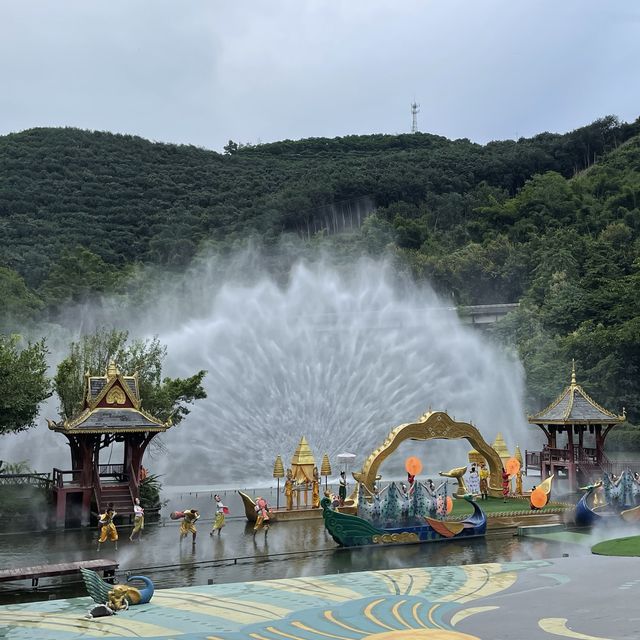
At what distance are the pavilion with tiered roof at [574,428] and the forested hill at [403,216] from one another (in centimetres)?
1906

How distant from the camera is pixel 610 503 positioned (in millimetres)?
27766

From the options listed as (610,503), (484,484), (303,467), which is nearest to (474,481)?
(484,484)

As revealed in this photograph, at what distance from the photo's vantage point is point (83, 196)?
127m

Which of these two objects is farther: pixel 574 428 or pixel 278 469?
pixel 574 428

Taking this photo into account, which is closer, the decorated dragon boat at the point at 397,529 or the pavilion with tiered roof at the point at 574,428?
the decorated dragon boat at the point at 397,529

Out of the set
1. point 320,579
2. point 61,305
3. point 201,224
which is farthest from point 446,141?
point 320,579

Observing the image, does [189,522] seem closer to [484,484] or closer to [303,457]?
[303,457]

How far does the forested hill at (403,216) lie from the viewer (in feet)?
219

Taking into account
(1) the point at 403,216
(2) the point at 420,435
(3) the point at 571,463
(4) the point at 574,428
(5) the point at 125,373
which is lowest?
(3) the point at 571,463

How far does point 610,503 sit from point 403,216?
279ft

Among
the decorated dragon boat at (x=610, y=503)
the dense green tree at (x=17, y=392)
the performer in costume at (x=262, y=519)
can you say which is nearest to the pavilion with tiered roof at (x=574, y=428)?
the decorated dragon boat at (x=610, y=503)

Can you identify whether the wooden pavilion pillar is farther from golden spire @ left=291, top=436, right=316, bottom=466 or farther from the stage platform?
the stage platform

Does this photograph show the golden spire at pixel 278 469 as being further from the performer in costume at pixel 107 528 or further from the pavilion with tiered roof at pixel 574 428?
the pavilion with tiered roof at pixel 574 428

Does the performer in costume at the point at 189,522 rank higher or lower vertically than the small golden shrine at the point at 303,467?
lower
